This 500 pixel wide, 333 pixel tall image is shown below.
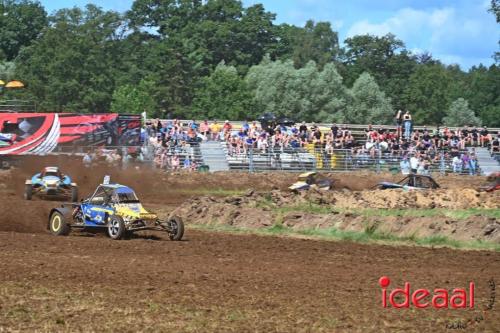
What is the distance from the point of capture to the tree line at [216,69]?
79250mm

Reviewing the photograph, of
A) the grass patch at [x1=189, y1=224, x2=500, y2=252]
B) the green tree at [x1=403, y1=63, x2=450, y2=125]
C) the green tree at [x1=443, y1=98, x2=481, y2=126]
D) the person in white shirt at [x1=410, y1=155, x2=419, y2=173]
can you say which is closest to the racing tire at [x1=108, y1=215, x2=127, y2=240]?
the grass patch at [x1=189, y1=224, x2=500, y2=252]

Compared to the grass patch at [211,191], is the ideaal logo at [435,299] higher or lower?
higher

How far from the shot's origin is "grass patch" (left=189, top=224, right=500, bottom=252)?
2088 cm

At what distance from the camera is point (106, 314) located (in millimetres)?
11680

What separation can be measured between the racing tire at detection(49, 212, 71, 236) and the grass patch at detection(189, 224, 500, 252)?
479 cm

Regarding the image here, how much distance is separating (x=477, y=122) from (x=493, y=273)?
260 feet

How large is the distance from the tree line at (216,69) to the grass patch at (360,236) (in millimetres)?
42561

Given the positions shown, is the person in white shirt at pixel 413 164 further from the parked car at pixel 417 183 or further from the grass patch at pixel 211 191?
the grass patch at pixel 211 191

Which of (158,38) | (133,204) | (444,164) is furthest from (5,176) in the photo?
(158,38)

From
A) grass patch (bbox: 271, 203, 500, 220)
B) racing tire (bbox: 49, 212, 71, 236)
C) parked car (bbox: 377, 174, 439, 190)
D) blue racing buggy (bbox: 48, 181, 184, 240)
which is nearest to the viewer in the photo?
blue racing buggy (bbox: 48, 181, 184, 240)

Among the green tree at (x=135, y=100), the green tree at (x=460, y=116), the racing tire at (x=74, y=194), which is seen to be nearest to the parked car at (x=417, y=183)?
the racing tire at (x=74, y=194)

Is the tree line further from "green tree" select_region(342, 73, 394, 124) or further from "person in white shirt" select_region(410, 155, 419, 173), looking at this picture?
"person in white shirt" select_region(410, 155, 419, 173)

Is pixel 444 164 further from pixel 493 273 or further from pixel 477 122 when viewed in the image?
pixel 477 122

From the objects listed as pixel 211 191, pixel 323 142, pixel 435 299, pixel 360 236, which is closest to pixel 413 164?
pixel 323 142
